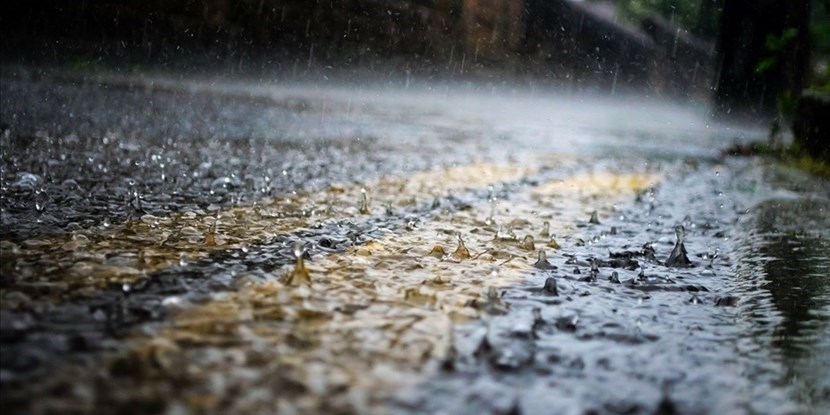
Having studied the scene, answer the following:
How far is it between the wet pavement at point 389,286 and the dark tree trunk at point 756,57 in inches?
275

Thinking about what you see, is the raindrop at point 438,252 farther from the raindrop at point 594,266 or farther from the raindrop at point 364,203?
the raindrop at point 364,203

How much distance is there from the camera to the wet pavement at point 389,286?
1040 millimetres

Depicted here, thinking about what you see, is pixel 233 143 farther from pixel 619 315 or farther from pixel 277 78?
pixel 277 78

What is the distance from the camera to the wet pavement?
1040mm

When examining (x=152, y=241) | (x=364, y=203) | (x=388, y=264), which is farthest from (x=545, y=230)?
(x=152, y=241)

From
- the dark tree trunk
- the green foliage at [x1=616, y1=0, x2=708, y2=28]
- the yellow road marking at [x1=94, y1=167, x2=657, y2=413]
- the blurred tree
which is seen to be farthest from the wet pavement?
the green foliage at [x1=616, y1=0, x2=708, y2=28]

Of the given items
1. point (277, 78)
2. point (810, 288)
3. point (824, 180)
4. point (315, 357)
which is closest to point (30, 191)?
point (315, 357)

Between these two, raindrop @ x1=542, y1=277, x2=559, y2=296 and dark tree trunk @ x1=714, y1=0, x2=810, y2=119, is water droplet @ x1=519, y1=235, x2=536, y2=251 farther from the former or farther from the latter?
dark tree trunk @ x1=714, y1=0, x2=810, y2=119

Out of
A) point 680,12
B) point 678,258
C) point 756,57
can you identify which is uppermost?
point 680,12

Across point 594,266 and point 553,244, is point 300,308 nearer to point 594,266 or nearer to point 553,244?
point 594,266

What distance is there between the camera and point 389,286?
5.26 feet

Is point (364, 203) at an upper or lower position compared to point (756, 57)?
lower

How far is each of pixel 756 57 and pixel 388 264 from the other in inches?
422

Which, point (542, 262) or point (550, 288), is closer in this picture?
point (550, 288)
